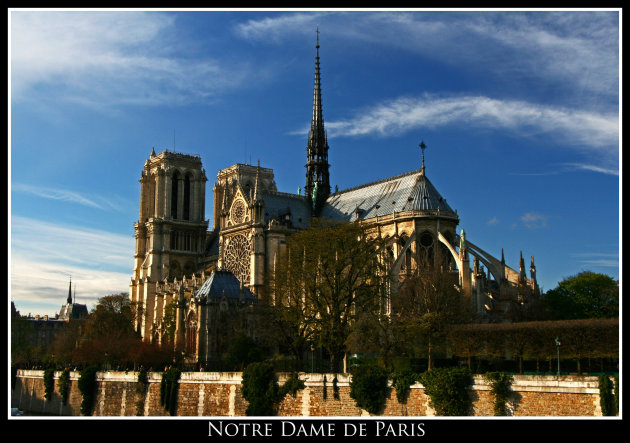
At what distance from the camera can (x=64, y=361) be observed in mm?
62375

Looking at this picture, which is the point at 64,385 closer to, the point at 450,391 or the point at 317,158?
the point at 450,391

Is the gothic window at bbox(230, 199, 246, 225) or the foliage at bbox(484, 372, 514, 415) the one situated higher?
the gothic window at bbox(230, 199, 246, 225)

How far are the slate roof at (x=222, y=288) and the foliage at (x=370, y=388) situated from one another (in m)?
19.5

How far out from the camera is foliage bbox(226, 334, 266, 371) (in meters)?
46.1

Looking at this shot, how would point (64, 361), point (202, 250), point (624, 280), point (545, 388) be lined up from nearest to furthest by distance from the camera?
point (624, 280) → point (545, 388) → point (64, 361) → point (202, 250)

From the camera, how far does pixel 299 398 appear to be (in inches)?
1484

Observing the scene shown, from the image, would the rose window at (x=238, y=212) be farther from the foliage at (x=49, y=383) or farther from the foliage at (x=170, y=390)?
the foliage at (x=170, y=390)

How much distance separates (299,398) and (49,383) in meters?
23.1

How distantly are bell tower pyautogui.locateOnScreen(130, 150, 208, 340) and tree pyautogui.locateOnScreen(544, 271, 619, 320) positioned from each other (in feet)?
147

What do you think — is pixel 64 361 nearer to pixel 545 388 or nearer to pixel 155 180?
pixel 155 180

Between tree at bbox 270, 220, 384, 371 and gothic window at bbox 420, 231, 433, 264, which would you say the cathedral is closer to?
gothic window at bbox 420, 231, 433, 264

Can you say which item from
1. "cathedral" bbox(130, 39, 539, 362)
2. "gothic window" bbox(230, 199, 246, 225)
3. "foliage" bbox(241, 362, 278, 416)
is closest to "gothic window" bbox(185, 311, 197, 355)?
"cathedral" bbox(130, 39, 539, 362)

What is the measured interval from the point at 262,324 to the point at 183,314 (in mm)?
7402

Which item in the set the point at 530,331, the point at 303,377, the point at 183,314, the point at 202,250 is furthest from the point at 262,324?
the point at 202,250
